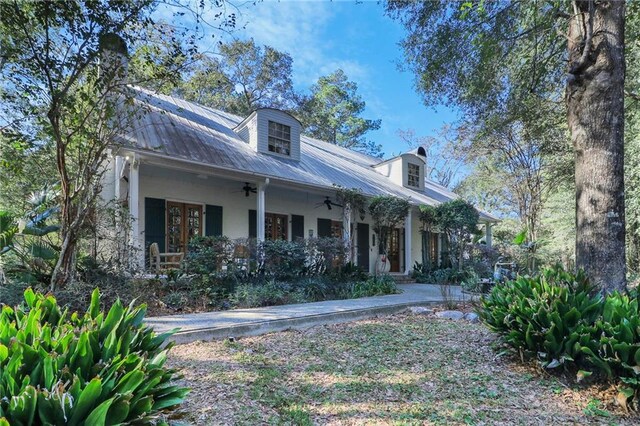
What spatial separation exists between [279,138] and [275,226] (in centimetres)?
289

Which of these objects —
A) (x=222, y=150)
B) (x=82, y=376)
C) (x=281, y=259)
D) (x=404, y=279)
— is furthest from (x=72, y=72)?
(x=404, y=279)

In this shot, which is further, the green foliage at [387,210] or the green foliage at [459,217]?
the green foliage at [459,217]

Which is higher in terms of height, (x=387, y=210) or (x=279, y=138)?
(x=279, y=138)

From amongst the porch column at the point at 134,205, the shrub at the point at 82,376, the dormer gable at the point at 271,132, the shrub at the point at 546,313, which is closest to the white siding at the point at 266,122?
the dormer gable at the point at 271,132

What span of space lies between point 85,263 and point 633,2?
10865 mm

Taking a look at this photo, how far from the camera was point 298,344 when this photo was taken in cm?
484

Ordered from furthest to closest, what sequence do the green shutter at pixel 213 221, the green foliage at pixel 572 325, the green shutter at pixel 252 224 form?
1. the green shutter at pixel 252 224
2. the green shutter at pixel 213 221
3. the green foliage at pixel 572 325

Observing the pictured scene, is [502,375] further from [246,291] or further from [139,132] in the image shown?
[139,132]

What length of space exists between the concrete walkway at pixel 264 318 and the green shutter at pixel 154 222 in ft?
11.4

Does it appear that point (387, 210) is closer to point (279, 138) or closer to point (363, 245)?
point (363, 245)

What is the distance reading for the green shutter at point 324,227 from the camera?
43.0 ft

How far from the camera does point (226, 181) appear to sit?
1052 cm

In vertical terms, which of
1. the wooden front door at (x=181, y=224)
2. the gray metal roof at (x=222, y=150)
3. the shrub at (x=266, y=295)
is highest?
the gray metal roof at (x=222, y=150)

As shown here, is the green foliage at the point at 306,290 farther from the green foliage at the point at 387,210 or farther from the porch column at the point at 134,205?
the green foliage at the point at 387,210
